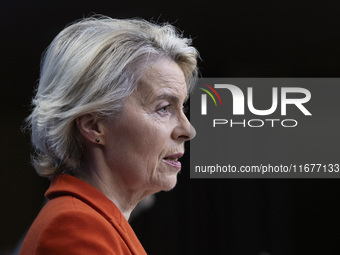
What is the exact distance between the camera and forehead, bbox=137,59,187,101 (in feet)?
4.13

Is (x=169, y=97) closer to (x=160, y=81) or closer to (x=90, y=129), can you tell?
(x=160, y=81)

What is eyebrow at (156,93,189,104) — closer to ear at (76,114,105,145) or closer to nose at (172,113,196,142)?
nose at (172,113,196,142)

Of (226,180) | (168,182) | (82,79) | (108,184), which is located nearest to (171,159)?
(168,182)

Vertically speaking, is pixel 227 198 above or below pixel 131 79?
below

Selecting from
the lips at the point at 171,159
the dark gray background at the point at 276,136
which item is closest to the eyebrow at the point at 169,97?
the lips at the point at 171,159

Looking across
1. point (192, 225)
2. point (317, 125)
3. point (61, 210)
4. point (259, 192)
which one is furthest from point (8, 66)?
point (61, 210)

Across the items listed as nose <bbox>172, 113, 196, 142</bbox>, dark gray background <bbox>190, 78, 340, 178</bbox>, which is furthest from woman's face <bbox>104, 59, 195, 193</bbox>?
dark gray background <bbox>190, 78, 340, 178</bbox>

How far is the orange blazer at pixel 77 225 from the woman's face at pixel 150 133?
0.32ft

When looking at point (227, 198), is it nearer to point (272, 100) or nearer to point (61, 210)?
point (272, 100)

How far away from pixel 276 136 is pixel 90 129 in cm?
226

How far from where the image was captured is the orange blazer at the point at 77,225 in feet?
3.22

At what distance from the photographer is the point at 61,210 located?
40.6 inches

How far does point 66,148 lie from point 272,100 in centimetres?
232

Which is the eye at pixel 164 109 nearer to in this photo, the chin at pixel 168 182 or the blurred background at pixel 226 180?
the chin at pixel 168 182
